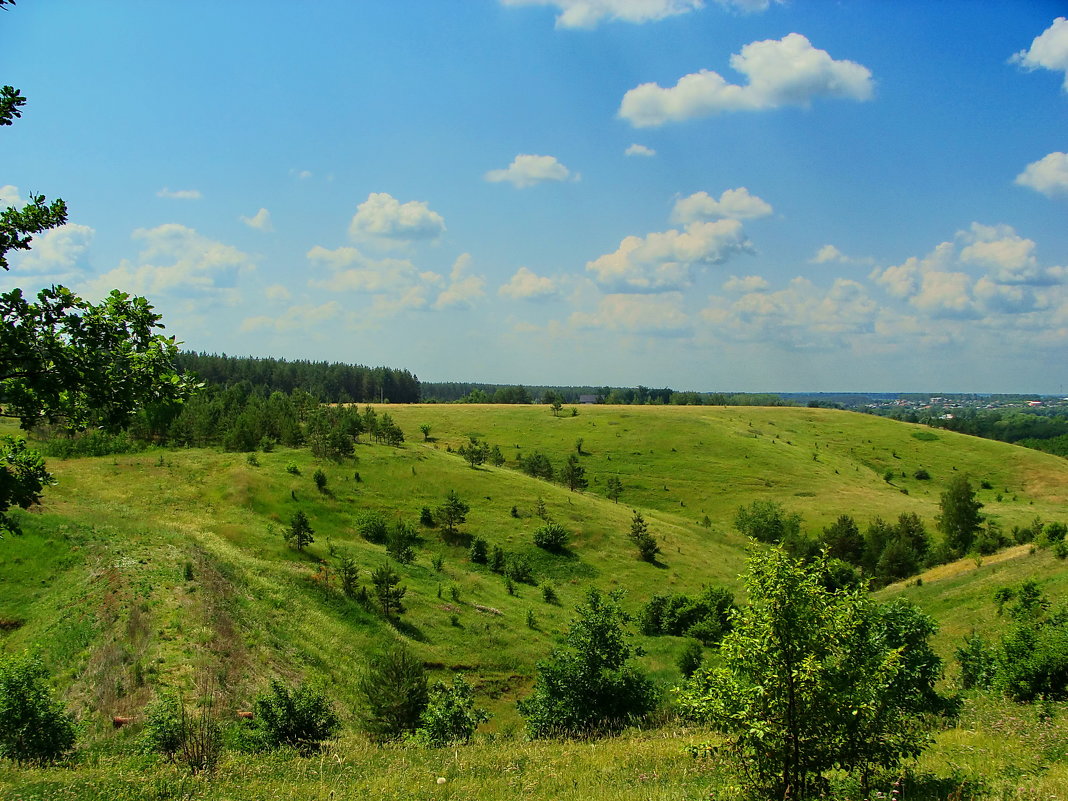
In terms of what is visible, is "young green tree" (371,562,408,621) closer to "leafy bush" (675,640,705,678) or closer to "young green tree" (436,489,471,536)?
"leafy bush" (675,640,705,678)

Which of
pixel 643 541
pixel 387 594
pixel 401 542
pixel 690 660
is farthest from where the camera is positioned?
pixel 643 541

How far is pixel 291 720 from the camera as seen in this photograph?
20.7 m

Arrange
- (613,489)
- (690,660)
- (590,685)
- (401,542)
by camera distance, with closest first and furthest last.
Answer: (590,685), (690,660), (401,542), (613,489)

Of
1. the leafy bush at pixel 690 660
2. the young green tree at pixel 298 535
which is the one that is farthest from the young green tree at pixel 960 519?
the young green tree at pixel 298 535

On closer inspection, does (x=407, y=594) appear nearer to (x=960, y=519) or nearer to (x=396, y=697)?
(x=396, y=697)

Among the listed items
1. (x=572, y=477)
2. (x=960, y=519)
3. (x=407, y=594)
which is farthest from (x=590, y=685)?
(x=572, y=477)

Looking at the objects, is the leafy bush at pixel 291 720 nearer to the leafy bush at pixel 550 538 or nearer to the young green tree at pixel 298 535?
the young green tree at pixel 298 535

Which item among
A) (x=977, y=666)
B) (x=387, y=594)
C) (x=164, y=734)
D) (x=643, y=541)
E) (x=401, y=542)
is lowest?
(x=643, y=541)

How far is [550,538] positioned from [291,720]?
5364cm

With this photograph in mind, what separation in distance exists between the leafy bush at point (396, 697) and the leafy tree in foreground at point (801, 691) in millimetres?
21565

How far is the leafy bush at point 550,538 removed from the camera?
7262 centimetres

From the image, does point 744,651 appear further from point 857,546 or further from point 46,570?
point 857,546

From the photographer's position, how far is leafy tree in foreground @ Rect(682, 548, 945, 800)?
9664mm

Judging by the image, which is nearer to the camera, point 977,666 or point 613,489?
point 977,666
